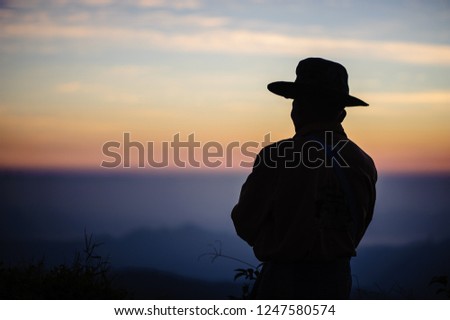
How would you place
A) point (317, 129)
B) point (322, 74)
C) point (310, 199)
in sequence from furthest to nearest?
1. point (322, 74)
2. point (317, 129)
3. point (310, 199)

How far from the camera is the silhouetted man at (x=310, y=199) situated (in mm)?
3939

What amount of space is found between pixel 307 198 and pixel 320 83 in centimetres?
69

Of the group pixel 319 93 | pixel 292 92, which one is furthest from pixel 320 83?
pixel 292 92

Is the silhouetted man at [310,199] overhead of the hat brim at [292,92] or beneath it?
beneath

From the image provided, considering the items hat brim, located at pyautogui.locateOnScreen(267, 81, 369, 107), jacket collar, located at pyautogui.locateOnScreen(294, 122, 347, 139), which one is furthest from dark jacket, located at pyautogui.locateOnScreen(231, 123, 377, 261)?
hat brim, located at pyautogui.locateOnScreen(267, 81, 369, 107)

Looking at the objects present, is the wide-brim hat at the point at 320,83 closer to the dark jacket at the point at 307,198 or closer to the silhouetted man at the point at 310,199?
the silhouetted man at the point at 310,199

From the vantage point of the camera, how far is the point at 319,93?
409 centimetres

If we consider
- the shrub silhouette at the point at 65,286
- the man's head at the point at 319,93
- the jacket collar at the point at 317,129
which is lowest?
the shrub silhouette at the point at 65,286

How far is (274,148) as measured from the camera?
4.02 m

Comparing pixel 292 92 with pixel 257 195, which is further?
pixel 292 92

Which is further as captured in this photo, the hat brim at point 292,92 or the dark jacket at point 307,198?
the hat brim at point 292,92

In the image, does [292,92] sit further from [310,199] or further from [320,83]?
[310,199]

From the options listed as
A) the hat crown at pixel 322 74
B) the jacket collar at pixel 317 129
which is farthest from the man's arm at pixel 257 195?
the hat crown at pixel 322 74

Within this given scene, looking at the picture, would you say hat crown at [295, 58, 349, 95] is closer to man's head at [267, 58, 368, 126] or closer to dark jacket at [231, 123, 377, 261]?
man's head at [267, 58, 368, 126]
